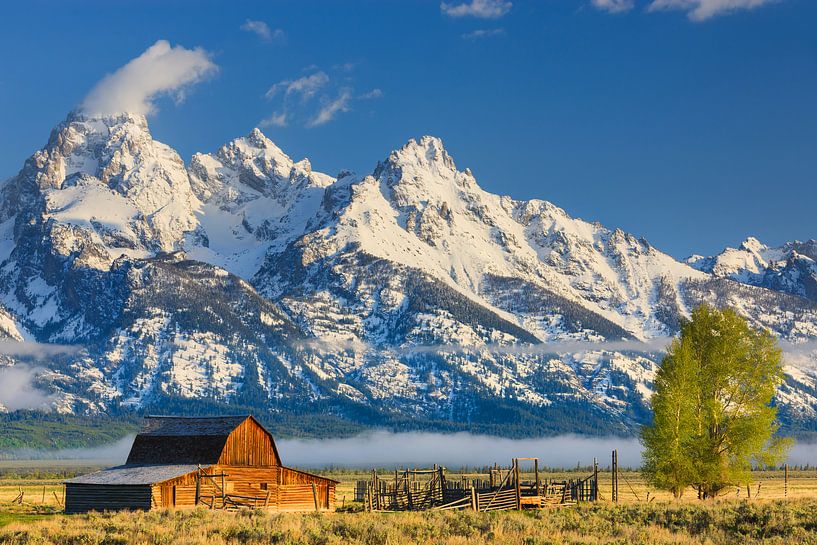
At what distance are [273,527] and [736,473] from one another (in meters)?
Answer: 31.9

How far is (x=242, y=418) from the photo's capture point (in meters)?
77.3

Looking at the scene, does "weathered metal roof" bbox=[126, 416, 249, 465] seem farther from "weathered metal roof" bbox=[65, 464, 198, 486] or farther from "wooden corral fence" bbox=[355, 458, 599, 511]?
"wooden corral fence" bbox=[355, 458, 599, 511]

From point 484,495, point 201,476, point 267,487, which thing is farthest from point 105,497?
point 484,495

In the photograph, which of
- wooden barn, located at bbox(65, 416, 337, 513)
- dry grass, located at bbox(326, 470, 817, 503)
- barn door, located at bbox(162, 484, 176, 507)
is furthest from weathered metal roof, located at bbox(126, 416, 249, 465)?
dry grass, located at bbox(326, 470, 817, 503)

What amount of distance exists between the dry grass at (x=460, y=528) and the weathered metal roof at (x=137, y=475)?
67.8ft

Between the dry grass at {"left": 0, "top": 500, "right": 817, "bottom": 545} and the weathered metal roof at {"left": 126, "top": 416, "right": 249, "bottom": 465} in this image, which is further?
the weathered metal roof at {"left": 126, "top": 416, "right": 249, "bottom": 465}

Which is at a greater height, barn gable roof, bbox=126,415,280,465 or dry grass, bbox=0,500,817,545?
barn gable roof, bbox=126,415,280,465

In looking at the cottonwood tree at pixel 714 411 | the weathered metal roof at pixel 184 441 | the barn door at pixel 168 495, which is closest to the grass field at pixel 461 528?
the cottonwood tree at pixel 714 411

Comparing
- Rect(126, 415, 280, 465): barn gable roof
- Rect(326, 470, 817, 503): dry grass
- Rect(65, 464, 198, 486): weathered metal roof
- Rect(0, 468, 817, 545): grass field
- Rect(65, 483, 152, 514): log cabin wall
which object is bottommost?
Rect(326, 470, 817, 503): dry grass

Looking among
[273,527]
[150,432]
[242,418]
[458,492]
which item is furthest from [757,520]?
[150,432]

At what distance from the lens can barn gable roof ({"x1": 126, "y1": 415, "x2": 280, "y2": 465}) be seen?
74.7 meters

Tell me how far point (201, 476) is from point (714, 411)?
34.4 metres

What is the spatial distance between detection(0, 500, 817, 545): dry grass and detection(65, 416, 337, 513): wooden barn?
2082 cm

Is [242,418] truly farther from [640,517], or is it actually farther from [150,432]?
[640,517]
